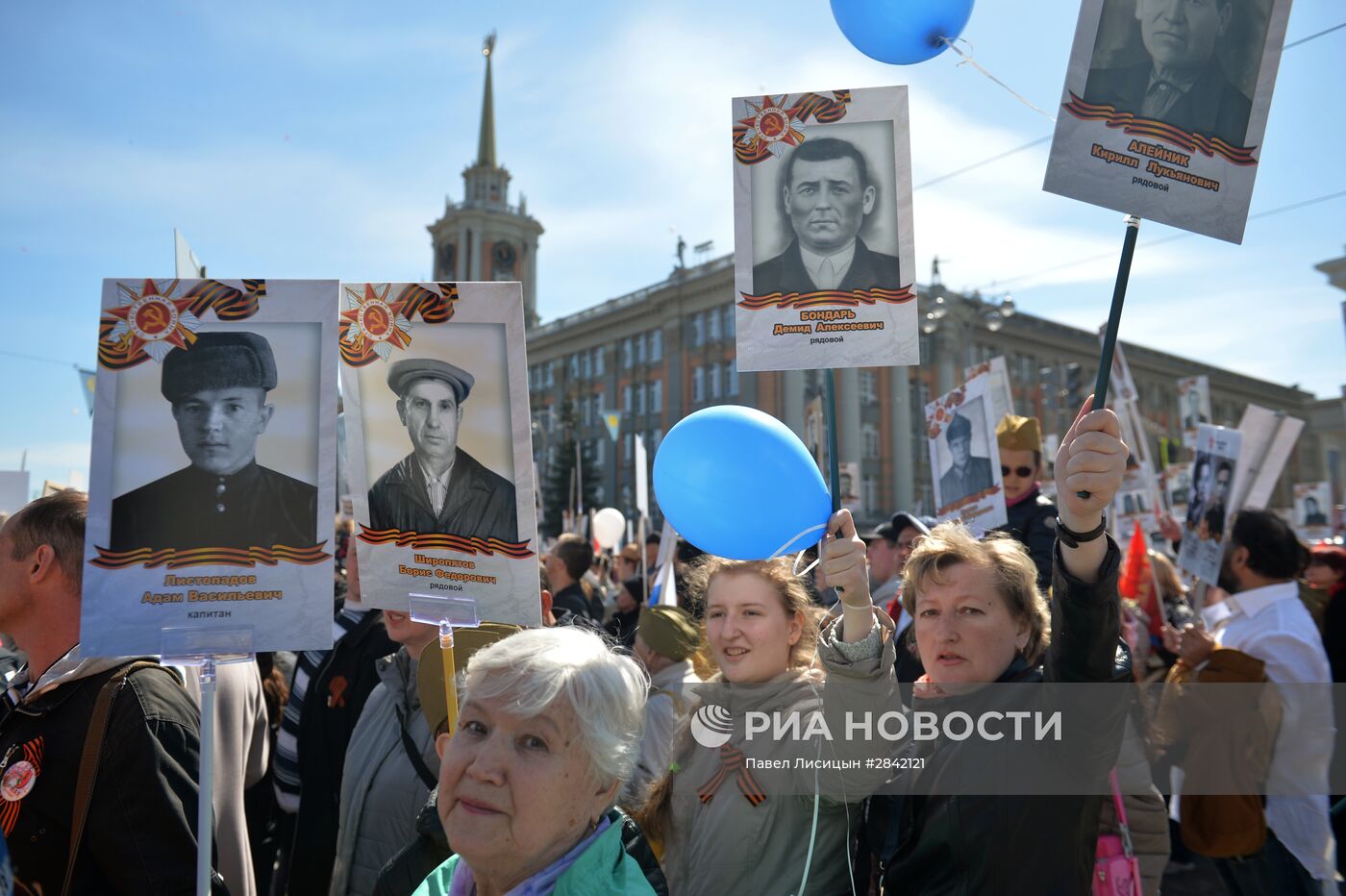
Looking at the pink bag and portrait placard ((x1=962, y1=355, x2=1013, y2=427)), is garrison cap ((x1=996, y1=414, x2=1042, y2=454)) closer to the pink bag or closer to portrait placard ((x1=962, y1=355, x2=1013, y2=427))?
portrait placard ((x1=962, y1=355, x2=1013, y2=427))

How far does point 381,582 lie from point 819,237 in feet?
5.26

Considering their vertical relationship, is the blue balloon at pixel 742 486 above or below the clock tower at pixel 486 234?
below

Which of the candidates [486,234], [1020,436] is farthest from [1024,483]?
[486,234]

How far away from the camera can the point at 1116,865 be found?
2.67 meters

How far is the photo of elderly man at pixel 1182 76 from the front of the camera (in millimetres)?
2262

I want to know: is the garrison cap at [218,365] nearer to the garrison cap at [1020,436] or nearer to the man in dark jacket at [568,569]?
the garrison cap at [1020,436]

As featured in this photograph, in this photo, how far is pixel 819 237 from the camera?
8.82 feet

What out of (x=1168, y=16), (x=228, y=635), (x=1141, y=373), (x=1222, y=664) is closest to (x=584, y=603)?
(x=1222, y=664)

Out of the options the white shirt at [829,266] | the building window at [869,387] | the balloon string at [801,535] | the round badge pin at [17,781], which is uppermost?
the building window at [869,387]

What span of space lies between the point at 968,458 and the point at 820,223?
9.18ft

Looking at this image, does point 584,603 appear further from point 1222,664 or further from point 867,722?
point 867,722

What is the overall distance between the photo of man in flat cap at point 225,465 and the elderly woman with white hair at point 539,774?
74cm

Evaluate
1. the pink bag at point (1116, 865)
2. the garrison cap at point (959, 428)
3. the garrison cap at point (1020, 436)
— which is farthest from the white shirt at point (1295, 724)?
the pink bag at point (1116, 865)

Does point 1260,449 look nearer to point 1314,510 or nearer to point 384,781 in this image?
point 384,781
